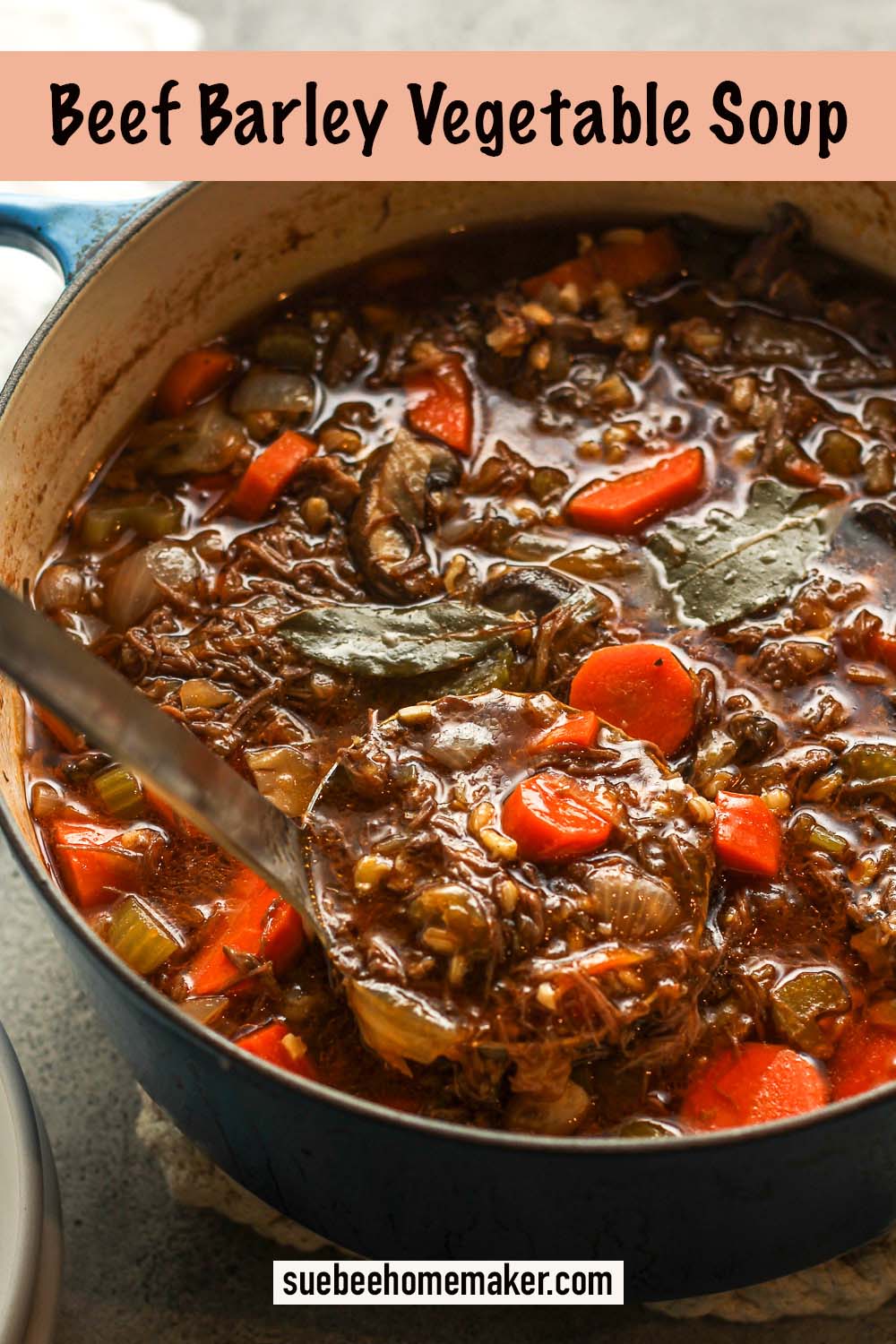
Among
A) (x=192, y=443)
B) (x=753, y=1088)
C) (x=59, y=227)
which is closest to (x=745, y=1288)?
(x=753, y=1088)

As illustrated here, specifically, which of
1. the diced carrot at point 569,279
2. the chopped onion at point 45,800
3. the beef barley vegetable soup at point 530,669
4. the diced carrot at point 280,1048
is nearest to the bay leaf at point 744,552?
the beef barley vegetable soup at point 530,669

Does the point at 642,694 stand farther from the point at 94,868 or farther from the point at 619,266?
the point at 619,266

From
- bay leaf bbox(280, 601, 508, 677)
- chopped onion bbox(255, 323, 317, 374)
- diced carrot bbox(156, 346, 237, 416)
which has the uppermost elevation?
chopped onion bbox(255, 323, 317, 374)

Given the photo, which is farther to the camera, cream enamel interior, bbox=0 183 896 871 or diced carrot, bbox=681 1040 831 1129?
cream enamel interior, bbox=0 183 896 871

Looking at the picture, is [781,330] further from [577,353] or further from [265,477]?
[265,477]

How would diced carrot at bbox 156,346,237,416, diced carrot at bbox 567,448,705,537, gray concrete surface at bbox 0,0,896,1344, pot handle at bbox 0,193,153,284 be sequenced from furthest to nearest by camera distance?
diced carrot at bbox 156,346,237,416, diced carrot at bbox 567,448,705,537, pot handle at bbox 0,193,153,284, gray concrete surface at bbox 0,0,896,1344

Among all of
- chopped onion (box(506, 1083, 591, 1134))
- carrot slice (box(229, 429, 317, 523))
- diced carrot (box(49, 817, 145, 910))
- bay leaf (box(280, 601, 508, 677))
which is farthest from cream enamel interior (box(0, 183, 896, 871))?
chopped onion (box(506, 1083, 591, 1134))

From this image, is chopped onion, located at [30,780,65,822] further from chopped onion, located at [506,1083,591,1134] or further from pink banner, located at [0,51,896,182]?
pink banner, located at [0,51,896,182]
